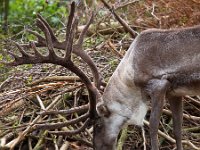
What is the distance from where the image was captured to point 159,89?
4.97m

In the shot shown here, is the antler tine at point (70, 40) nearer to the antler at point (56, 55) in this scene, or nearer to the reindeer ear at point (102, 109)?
the antler at point (56, 55)

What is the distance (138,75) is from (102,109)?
49cm

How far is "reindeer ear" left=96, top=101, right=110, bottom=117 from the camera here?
510 cm

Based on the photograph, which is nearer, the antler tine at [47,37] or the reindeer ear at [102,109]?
the antler tine at [47,37]

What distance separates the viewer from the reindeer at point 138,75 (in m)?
4.89

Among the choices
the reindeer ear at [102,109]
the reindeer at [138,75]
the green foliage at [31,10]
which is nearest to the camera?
the reindeer at [138,75]

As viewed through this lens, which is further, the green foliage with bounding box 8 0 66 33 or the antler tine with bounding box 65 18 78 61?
the green foliage with bounding box 8 0 66 33

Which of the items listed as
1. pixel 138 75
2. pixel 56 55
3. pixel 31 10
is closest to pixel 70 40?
pixel 56 55

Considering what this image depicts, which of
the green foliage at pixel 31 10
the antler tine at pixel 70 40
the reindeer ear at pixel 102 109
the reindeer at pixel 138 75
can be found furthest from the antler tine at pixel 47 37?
the green foliage at pixel 31 10

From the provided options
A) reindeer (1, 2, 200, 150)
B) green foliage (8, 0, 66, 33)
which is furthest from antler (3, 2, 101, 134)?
green foliage (8, 0, 66, 33)

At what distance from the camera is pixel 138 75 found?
16.6ft

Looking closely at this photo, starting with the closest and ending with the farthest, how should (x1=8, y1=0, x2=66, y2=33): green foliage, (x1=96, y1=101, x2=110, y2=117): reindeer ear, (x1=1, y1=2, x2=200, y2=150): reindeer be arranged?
1. (x1=1, y1=2, x2=200, y2=150): reindeer
2. (x1=96, y1=101, x2=110, y2=117): reindeer ear
3. (x1=8, y1=0, x2=66, y2=33): green foliage

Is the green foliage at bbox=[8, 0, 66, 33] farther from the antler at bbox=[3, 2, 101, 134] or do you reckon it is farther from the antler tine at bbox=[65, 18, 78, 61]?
the antler tine at bbox=[65, 18, 78, 61]

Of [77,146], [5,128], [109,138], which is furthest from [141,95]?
[5,128]
